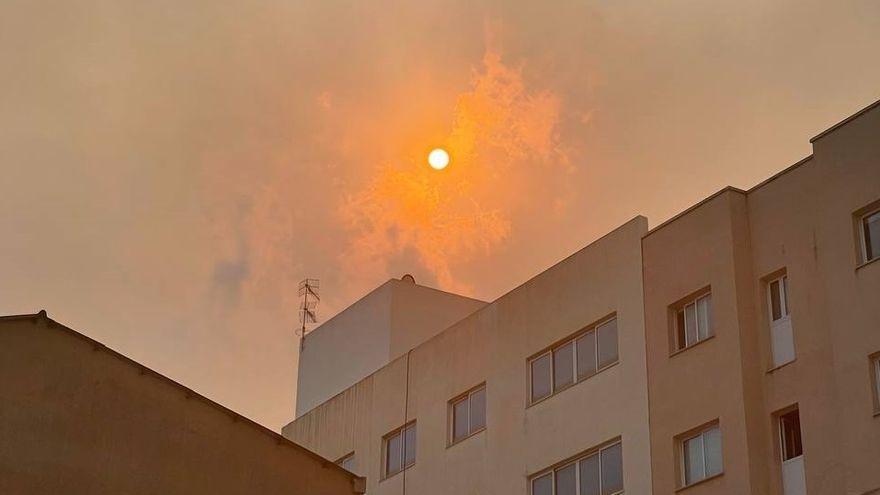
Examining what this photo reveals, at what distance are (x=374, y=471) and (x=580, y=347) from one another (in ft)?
32.3

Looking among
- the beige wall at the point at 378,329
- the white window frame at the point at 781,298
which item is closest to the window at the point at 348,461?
the beige wall at the point at 378,329

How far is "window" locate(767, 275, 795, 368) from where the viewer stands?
31.1 meters

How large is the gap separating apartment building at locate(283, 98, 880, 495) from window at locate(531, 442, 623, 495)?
4 cm

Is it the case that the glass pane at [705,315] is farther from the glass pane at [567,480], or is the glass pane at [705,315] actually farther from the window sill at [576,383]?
the glass pane at [567,480]

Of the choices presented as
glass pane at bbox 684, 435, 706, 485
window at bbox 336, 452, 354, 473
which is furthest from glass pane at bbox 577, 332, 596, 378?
window at bbox 336, 452, 354, 473

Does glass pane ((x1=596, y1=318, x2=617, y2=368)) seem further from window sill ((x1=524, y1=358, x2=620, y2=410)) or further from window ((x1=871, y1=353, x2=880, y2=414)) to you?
window ((x1=871, y1=353, x2=880, y2=414))

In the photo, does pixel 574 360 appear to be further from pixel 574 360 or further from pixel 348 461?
pixel 348 461

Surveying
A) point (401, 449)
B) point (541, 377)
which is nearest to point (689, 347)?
point (541, 377)

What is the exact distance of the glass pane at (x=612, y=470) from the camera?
34844mm

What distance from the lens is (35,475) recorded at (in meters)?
26.0

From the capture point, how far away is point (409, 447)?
142 feet

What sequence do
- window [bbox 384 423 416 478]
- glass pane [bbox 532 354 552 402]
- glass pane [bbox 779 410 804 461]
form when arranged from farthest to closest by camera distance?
window [bbox 384 423 416 478] → glass pane [bbox 532 354 552 402] → glass pane [bbox 779 410 804 461]

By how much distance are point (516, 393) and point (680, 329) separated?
6.60 meters

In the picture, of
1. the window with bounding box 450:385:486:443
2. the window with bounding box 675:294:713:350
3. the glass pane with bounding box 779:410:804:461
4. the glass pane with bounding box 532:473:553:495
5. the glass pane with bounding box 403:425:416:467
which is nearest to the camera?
the glass pane with bounding box 779:410:804:461
